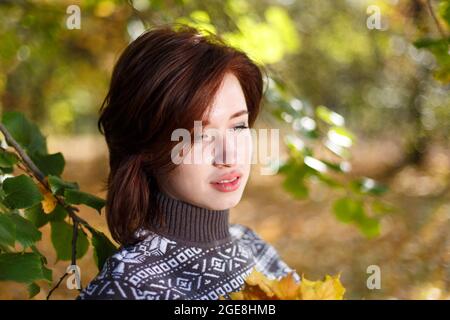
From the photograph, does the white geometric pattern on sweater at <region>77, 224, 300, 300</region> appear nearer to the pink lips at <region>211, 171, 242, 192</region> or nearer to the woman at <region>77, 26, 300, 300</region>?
the woman at <region>77, 26, 300, 300</region>

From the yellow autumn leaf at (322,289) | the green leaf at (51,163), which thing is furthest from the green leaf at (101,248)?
the yellow autumn leaf at (322,289)

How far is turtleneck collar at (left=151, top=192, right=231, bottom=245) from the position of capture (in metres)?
1.26

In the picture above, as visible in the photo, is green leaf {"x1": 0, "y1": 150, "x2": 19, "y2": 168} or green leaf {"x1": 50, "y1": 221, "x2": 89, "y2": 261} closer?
green leaf {"x1": 0, "y1": 150, "x2": 19, "y2": 168}

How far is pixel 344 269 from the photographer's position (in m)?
4.25

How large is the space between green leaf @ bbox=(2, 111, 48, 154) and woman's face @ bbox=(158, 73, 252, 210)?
385mm

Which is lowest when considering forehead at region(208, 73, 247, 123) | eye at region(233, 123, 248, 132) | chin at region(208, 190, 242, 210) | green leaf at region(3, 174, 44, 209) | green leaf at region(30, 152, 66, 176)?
chin at region(208, 190, 242, 210)

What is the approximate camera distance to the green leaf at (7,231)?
3.57 feet

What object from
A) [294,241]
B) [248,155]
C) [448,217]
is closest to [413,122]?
[448,217]

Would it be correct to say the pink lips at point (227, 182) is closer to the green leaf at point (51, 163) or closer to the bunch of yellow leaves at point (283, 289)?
the bunch of yellow leaves at point (283, 289)

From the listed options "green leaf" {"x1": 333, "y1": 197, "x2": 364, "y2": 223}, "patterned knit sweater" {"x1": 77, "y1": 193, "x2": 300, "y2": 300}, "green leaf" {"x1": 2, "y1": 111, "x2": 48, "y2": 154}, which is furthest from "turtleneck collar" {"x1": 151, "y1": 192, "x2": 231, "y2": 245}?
"green leaf" {"x1": 333, "y1": 197, "x2": 364, "y2": 223}

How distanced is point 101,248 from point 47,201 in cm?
15

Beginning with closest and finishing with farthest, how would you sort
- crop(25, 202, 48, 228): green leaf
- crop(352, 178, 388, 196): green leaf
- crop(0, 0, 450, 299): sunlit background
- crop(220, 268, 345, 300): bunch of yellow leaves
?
crop(220, 268, 345, 300): bunch of yellow leaves
crop(25, 202, 48, 228): green leaf
crop(352, 178, 388, 196): green leaf
crop(0, 0, 450, 299): sunlit background

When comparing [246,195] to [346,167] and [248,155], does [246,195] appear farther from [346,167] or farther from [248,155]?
[248,155]

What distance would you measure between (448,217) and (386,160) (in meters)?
2.43
